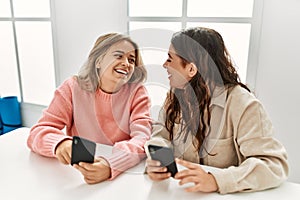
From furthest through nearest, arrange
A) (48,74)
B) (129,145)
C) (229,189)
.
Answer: (48,74)
(129,145)
(229,189)

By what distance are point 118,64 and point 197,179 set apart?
46 centimetres

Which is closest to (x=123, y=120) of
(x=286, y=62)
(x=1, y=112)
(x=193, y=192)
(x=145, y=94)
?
(x=145, y=94)

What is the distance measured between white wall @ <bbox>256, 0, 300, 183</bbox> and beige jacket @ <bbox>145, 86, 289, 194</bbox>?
0.71 meters

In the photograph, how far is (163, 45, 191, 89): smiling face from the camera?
800 mm

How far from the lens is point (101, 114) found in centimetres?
102

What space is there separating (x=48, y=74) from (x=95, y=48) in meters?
1.42

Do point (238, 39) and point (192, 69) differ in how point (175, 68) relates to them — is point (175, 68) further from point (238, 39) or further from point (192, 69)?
point (238, 39)

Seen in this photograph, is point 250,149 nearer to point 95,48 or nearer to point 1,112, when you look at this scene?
point 95,48

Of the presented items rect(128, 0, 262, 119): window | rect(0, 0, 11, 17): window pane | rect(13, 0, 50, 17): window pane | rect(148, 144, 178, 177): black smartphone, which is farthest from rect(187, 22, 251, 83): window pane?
rect(0, 0, 11, 17): window pane

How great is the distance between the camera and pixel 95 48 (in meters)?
0.99

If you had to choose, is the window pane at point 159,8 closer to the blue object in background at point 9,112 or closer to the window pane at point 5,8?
the window pane at point 5,8

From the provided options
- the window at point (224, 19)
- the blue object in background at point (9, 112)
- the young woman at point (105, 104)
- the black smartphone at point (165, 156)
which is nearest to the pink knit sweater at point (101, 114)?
the young woman at point (105, 104)

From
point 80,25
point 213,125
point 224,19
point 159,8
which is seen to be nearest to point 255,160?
point 213,125

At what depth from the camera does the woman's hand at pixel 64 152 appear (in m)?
0.82
